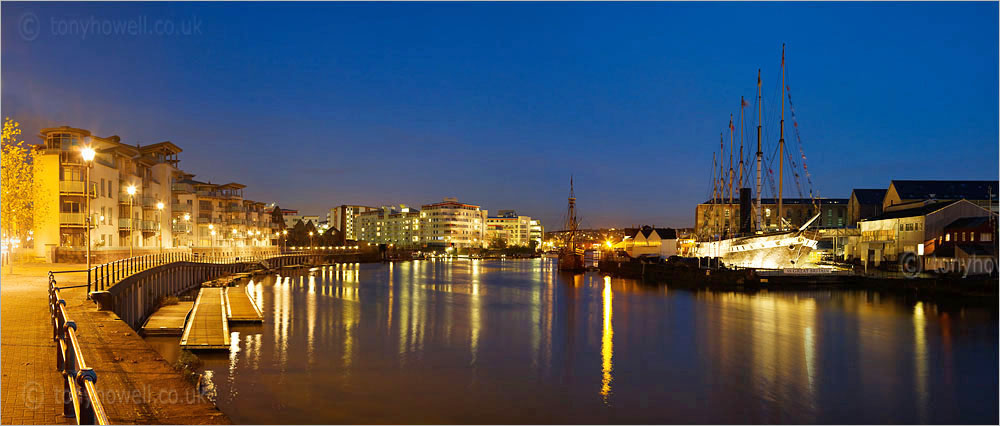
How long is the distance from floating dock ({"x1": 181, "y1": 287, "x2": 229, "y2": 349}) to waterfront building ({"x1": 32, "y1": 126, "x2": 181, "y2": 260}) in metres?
14.8

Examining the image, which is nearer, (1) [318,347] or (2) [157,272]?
(1) [318,347]

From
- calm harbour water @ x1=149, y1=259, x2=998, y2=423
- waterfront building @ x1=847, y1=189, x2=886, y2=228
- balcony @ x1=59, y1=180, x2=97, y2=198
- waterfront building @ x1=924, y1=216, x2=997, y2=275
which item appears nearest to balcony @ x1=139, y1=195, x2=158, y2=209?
balcony @ x1=59, y1=180, x2=97, y2=198

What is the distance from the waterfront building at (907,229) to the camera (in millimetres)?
62844

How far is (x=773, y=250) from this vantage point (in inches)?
2640

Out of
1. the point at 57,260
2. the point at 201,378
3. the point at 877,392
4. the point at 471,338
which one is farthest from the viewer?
the point at 57,260

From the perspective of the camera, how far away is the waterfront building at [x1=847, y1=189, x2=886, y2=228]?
10250 centimetres

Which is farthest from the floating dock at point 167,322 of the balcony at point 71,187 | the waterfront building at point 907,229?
the waterfront building at point 907,229

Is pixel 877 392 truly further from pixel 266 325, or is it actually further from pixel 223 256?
pixel 223 256

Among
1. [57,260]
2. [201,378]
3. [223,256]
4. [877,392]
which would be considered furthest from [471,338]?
[223,256]

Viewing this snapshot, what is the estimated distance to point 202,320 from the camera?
2819 centimetres

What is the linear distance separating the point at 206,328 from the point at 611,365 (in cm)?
1718

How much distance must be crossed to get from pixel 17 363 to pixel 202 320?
1761cm

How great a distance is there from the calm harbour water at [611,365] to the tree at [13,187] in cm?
1449

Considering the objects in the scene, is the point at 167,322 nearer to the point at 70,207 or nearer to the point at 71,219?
the point at 71,219
